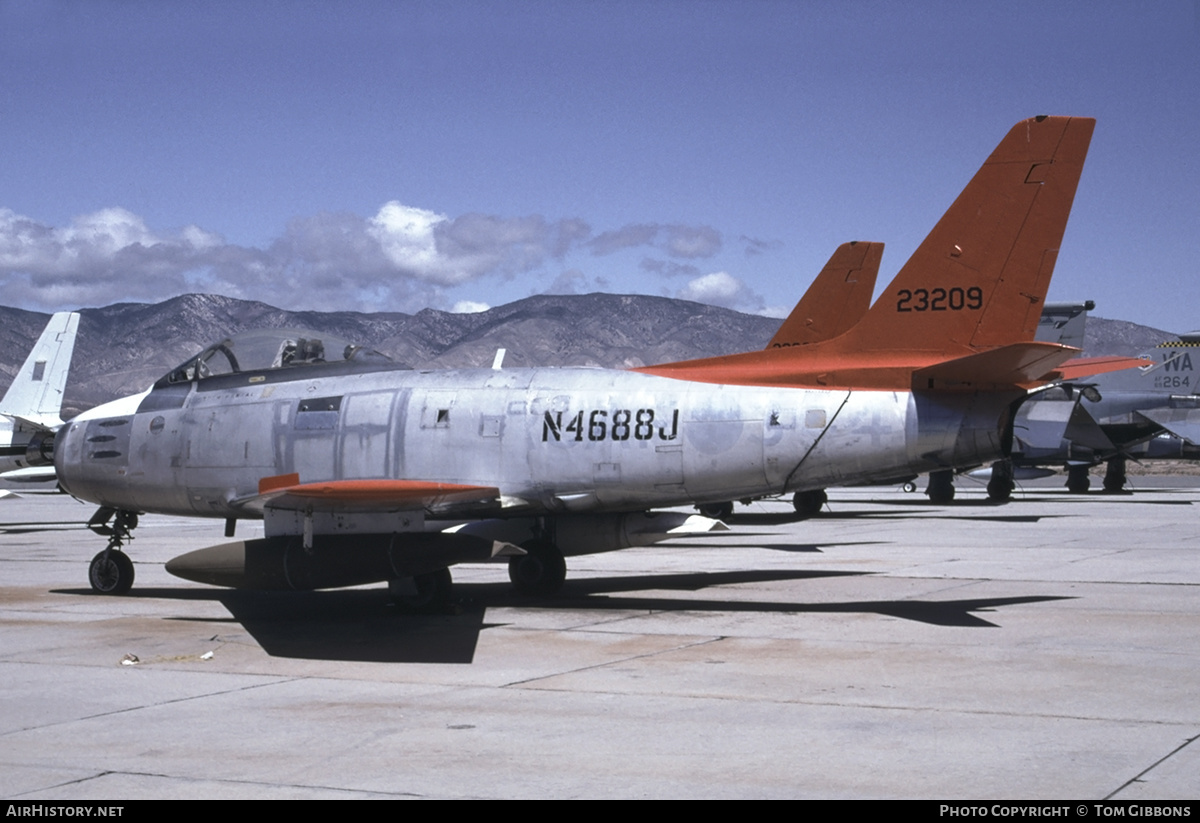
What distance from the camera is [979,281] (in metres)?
11.2

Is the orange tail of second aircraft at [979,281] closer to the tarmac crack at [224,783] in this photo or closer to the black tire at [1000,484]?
the tarmac crack at [224,783]

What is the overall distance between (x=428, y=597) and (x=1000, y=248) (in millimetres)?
6351

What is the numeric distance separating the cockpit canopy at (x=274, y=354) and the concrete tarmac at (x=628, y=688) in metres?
2.60

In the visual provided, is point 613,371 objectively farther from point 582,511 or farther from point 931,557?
point 931,557

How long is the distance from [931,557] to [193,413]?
429 inches

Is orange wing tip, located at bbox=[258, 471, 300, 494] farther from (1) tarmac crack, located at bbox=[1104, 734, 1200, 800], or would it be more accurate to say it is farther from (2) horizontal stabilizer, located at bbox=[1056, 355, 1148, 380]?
(1) tarmac crack, located at bbox=[1104, 734, 1200, 800]

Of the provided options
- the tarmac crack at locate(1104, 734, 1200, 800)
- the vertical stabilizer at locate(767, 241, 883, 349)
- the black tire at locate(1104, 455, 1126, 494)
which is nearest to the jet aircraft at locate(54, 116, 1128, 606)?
the tarmac crack at locate(1104, 734, 1200, 800)

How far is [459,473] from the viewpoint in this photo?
12.4 metres

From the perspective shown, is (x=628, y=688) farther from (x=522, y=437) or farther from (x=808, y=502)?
(x=808, y=502)

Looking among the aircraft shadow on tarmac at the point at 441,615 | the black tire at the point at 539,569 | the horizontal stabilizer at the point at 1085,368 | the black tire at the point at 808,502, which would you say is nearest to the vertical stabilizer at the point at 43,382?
the black tire at the point at 808,502

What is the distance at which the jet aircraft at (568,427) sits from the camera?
1103 cm

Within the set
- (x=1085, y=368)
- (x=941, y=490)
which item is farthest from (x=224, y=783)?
(x=941, y=490)

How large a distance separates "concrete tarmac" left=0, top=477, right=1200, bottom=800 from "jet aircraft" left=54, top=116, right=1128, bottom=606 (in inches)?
33.1
